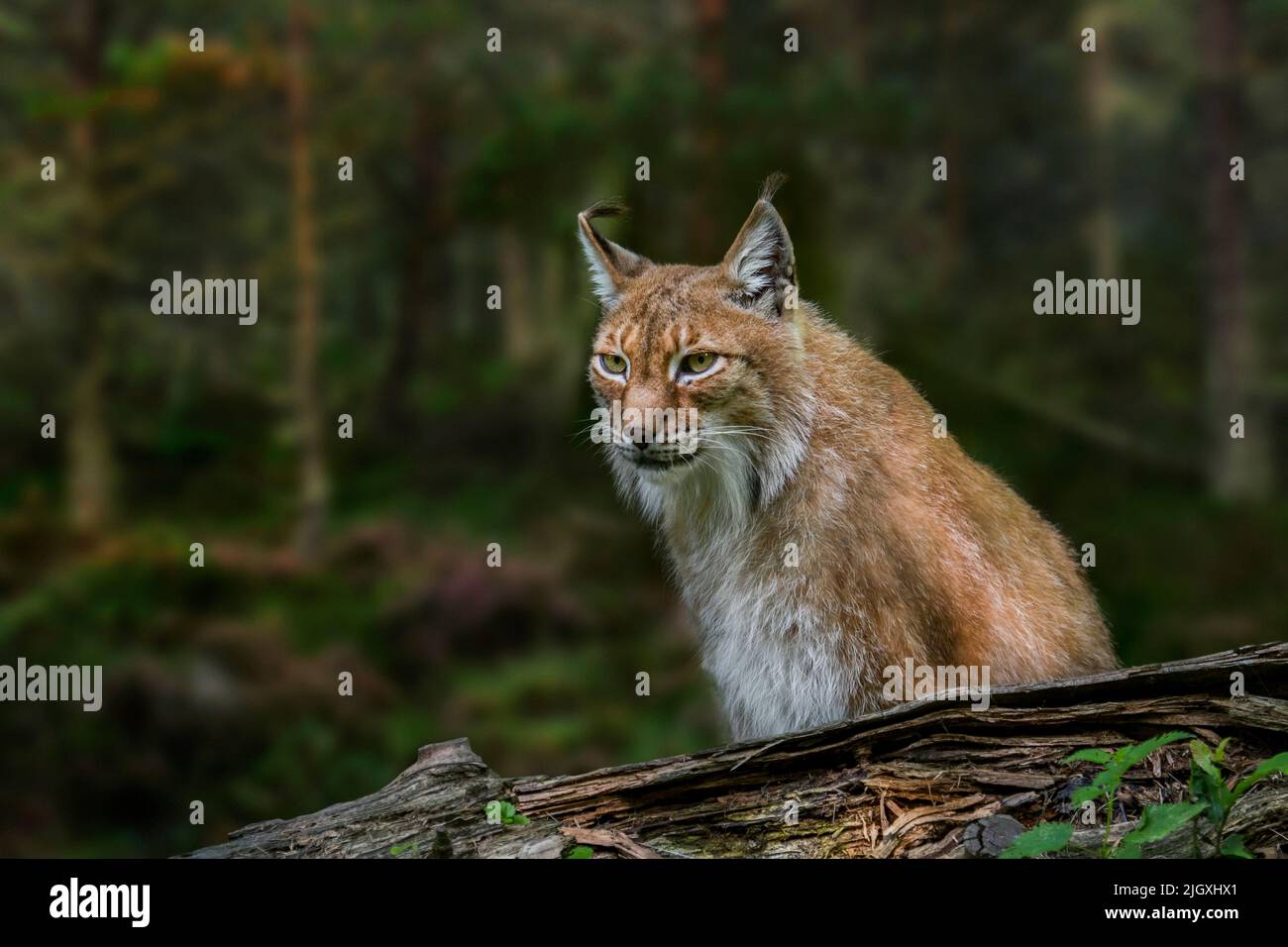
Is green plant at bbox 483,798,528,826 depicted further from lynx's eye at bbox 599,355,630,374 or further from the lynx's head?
lynx's eye at bbox 599,355,630,374

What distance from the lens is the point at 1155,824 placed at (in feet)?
14.6

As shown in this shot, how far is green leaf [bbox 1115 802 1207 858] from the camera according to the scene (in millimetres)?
4406

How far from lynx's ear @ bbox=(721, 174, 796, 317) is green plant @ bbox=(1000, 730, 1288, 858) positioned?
248 cm

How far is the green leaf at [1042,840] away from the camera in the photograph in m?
4.48

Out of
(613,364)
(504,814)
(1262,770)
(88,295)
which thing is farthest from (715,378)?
(88,295)

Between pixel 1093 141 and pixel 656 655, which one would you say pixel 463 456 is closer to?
pixel 656 655

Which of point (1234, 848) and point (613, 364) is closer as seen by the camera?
point (1234, 848)

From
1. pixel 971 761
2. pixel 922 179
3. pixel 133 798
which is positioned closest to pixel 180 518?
pixel 133 798

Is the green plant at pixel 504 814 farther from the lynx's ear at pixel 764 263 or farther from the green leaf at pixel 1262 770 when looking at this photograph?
the green leaf at pixel 1262 770

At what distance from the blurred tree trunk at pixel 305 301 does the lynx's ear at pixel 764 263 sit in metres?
10.8

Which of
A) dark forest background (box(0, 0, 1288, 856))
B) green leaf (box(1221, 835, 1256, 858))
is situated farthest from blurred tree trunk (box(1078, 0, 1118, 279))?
green leaf (box(1221, 835, 1256, 858))

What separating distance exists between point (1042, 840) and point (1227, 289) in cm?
1360

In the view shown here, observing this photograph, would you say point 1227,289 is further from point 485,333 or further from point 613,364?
point 613,364

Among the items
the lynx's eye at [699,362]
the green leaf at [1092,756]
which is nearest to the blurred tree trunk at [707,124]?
the lynx's eye at [699,362]
